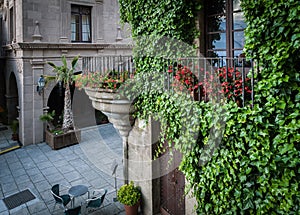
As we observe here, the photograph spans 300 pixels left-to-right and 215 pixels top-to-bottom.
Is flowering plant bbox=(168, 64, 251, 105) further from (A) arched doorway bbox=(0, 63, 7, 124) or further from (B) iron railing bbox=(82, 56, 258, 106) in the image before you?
(A) arched doorway bbox=(0, 63, 7, 124)

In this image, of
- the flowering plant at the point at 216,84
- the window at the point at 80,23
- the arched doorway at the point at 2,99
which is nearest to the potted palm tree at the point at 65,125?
the window at the point at 80,23

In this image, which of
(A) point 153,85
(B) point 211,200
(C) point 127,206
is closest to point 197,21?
(A) point 153,85

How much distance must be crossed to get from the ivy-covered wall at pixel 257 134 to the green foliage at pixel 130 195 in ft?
8.48

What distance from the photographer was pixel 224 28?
5.98 m

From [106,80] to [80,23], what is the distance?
1042 cm

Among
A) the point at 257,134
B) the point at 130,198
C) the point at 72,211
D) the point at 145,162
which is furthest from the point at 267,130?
the point at 72,211

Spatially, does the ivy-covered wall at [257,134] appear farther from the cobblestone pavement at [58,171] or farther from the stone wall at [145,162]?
the cobblestone pavement at [58,171]

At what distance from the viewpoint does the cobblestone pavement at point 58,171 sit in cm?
812

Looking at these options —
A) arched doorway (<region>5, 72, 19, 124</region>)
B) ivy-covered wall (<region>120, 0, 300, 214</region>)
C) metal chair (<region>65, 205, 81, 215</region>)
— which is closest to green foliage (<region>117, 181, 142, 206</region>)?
metal chair (<region>65, 205, 81, 215</region>)

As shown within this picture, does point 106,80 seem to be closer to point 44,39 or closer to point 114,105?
point 114,105

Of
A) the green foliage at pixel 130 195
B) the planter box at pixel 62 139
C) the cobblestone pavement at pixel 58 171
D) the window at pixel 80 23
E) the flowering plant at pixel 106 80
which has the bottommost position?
the cobblestone pavement at pixel 58 171

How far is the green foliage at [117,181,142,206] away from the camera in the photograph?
6924mm

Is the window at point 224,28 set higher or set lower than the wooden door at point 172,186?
higher

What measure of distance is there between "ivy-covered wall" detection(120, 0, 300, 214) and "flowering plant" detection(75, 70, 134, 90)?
184 centimetres
